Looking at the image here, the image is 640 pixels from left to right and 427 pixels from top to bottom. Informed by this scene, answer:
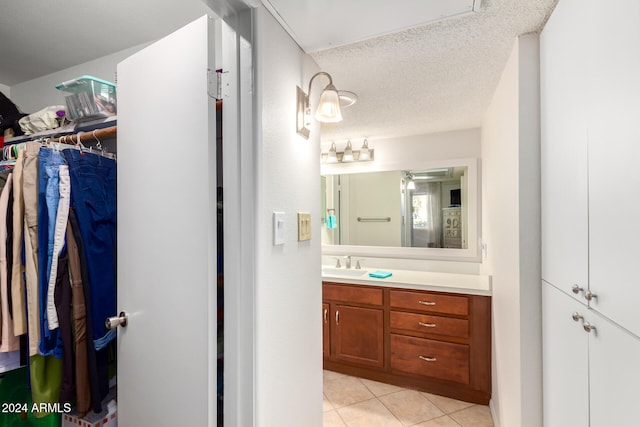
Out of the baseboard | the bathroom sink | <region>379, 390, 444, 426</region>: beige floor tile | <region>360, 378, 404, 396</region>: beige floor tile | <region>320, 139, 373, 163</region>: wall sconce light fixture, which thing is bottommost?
<region>360, 378, 404, 396</region>: beige floor tile

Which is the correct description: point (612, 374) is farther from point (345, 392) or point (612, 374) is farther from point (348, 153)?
point (348, 153)

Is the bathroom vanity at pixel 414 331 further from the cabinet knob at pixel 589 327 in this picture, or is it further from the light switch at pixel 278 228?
the light switch at pixel 278 228

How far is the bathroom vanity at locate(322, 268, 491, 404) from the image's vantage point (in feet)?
7.07

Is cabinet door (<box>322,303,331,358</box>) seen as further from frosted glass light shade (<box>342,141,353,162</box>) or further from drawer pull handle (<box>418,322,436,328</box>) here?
frosted glass light shade (<box>342,141,353,162</box>)

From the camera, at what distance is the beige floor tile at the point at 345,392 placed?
2.23 metres

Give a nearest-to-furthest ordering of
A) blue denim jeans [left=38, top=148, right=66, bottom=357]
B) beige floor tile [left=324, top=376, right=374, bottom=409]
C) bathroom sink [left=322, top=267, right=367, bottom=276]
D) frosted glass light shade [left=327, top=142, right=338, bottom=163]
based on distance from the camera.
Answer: blue denim jeans [left=38, top=148, right=66, bottom=357] → beige floor tile [left=324, top=376, right=374, bottom=409] → bathroom sink [left=322, top=267, right=367, bottom=276] → frosted glass light shade [left=327, top=142, right=338, bottom=163]

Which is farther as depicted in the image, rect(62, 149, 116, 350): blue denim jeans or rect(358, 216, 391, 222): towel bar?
rect(358, 216, 391, 222): towel bar

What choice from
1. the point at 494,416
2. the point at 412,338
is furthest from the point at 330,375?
the point at 494,416

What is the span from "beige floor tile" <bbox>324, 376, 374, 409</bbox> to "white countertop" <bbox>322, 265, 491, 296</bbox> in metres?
0.85

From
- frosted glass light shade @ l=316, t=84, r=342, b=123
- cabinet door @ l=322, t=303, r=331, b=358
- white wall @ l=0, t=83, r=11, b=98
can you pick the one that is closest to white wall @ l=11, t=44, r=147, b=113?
white wall @ l=0, t=83, r=11, b=98

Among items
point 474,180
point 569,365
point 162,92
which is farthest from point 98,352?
point 474,180

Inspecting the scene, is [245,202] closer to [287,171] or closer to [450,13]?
[287,171]

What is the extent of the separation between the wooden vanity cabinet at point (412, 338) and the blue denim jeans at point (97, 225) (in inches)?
66.0

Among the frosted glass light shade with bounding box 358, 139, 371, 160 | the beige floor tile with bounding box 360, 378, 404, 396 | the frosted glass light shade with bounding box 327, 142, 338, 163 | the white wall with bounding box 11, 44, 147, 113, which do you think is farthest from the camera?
the frosted glass light shade with bounding box 327, 142, 338, 163
